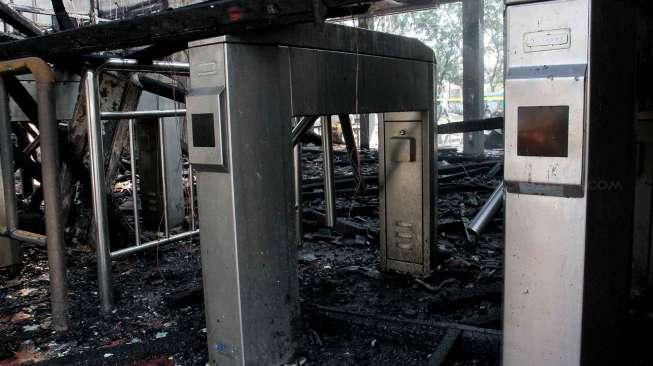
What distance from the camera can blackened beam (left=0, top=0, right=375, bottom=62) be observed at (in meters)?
1.60

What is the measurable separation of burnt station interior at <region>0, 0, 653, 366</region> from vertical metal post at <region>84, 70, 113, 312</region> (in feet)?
0.04

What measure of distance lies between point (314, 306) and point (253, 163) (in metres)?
0.96

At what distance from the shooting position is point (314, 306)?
2.58m

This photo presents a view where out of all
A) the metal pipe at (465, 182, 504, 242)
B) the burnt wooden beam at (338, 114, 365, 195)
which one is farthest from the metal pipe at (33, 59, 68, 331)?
the metal pipe at (465, 182, 504, 242)

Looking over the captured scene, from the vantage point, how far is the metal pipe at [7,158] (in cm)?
272

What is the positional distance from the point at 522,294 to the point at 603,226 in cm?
27

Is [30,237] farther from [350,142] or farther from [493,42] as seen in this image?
[493,42]

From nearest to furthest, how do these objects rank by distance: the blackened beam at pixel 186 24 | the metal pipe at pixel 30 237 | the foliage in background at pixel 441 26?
the blackened beam at pixel 186 24, the metal pipe at pixel 30 237, the foliage in background at pixel 441 26

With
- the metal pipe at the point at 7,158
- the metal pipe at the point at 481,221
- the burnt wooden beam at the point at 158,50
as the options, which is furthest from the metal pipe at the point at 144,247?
the metal pipe at the point at 481,221

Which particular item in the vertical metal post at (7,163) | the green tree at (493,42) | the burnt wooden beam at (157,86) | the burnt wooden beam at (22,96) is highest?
the green tree at (493,42)

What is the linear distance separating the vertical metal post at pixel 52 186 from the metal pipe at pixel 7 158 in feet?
1.28

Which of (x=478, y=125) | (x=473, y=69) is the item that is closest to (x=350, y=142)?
(x=478, y=125)

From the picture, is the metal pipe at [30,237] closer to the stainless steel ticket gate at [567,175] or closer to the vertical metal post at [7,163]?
the vertical metal post at [7,163]

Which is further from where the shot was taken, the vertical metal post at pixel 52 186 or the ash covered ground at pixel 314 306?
the vertical metal post at pixel 52 186
